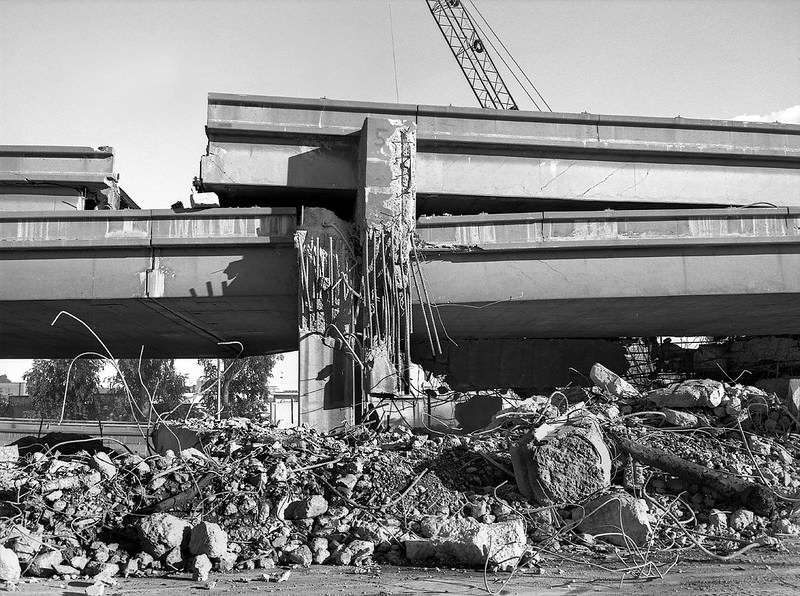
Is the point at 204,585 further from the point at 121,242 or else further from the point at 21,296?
the point at 21,296

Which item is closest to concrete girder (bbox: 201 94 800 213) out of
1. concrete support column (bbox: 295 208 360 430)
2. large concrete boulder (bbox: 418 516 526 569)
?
concrete support column (bbox: 295 208 360 430)

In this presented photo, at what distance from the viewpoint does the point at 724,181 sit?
34.7ft

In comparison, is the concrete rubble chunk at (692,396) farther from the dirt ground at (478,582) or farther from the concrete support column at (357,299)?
the concrete support column at (357,299)

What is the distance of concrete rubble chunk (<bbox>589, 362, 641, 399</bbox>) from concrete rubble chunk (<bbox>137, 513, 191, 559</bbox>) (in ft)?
18.8

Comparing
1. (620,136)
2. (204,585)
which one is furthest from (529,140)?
(204,585)

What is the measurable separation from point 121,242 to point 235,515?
5079 millimetres

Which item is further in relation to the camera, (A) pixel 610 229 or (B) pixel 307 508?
(A) pixel 610 229

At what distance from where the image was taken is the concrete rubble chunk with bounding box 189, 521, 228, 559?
17.3 ft

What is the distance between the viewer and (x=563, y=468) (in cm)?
603

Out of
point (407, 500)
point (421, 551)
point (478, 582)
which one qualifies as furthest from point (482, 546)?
point (407, 500)

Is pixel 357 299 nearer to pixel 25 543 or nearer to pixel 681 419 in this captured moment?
pixel 681 419

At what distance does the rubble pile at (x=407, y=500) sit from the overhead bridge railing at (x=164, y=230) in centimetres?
324

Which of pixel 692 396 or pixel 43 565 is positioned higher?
pixel 692 396

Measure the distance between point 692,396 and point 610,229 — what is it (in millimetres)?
2916
